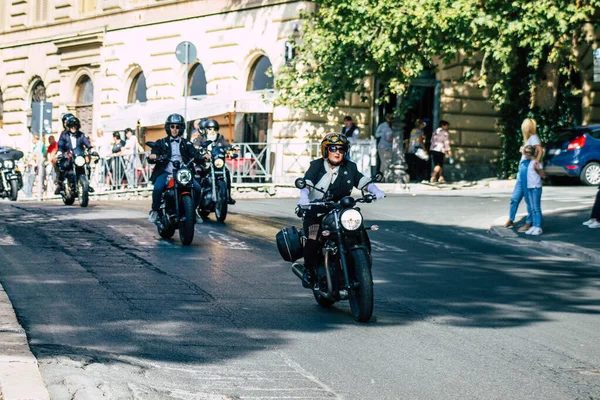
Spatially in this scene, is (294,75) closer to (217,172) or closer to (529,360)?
(217,172)

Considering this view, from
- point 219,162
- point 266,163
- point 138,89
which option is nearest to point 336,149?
point 219,162

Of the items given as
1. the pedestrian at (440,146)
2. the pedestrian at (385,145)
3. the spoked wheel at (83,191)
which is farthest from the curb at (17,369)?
the pedestrian at (440,146)

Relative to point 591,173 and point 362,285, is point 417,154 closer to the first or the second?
point 591,173

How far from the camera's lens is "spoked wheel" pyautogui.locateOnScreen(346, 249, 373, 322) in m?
9.40

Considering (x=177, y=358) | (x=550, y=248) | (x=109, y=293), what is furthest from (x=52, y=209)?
(x=177, y=358)

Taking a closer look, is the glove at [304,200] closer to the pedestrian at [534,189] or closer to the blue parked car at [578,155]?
the pedestrian at [534,189]

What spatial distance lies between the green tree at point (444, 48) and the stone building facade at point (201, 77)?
1.03 meters

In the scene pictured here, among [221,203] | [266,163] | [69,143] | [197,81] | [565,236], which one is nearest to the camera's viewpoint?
[565,236]

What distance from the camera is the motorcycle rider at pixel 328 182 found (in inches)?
397

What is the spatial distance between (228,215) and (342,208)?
1045 cm

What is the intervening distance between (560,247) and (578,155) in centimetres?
1292

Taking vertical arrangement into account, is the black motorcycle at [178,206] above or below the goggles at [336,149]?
below

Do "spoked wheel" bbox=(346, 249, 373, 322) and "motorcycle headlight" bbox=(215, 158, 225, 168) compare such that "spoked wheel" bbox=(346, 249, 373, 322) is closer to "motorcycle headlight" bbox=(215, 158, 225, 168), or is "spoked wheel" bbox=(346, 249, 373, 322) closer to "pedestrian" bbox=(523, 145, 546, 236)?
"pedestrian" bbox=(523, 145, 546, 236)

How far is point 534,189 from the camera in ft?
59.6
